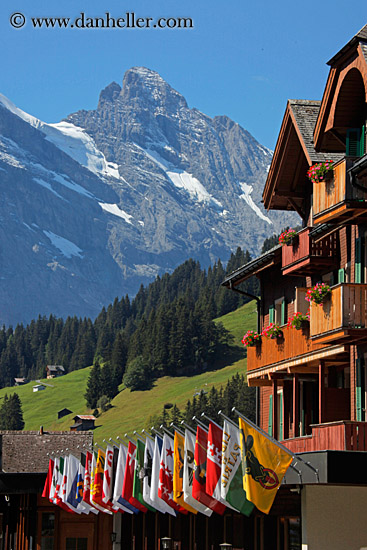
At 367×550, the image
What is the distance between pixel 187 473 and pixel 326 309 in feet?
19.7

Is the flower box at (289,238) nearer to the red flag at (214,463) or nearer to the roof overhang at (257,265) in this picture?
the roof overhang at (257,265)

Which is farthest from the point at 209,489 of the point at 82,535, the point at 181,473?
the point at 82,535

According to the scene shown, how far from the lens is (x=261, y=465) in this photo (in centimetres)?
2380

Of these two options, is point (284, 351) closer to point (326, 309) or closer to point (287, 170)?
point (287, 170)

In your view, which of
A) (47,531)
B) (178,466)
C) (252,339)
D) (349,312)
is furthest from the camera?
(47,531)

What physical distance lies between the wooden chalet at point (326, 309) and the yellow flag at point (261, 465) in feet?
3.90

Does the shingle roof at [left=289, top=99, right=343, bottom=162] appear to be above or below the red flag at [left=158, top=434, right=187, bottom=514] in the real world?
above

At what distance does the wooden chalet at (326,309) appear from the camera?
2581 cm

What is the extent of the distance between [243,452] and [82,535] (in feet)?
114

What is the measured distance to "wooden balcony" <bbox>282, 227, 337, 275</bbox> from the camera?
3281cm

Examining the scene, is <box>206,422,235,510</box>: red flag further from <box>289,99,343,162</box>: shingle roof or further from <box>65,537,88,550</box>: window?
<box>65,537,88,550</box>: window

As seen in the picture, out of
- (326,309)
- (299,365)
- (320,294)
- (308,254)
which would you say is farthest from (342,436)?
(308,254)

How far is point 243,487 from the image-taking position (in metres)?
24.1

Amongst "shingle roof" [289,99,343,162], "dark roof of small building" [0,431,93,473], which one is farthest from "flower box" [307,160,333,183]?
"dark roof of small building" [0,431,93,473]
